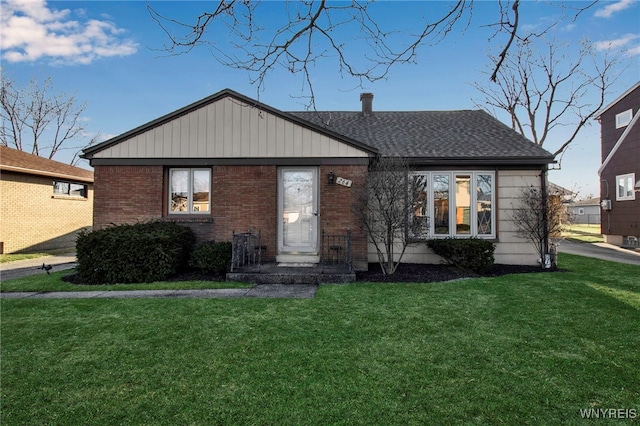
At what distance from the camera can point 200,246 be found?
8438mm

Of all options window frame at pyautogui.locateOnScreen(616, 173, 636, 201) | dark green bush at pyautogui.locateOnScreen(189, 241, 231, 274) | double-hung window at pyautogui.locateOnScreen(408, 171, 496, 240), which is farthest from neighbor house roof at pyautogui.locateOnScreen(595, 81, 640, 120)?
dark green bush at pyautogui.locateOnScreen(189, 241, 231, 274)

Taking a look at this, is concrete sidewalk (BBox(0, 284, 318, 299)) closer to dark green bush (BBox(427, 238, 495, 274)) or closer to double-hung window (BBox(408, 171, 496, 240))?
dark green bush (BBox(427, 238, 495, 274))

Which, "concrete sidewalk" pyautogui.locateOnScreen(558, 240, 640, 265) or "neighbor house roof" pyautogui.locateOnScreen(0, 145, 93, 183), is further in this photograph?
"neighbor house roof" pyautogui.locateOnScreen(0, 145, 93, 183)

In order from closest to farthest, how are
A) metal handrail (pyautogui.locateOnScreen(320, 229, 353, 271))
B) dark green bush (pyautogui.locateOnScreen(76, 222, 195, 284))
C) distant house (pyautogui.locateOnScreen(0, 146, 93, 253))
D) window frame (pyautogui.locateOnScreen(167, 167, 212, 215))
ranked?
dark green bush (pyautogui.locateOnScreen(76, 222, 195, 284)) < metal handrail (pyautogui.locateOnScreen(320, 229, 353, 271)) < window frame (pyautogui.locateOnScreen(167, 167, 212, 215)) < distant house (pyautogui.locateOnScreen(0, 146, 93, 253))

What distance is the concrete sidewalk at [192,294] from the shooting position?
6.19 metres

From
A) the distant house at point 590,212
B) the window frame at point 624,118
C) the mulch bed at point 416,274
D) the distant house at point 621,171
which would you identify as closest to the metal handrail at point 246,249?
the mulch bed at point 416,274

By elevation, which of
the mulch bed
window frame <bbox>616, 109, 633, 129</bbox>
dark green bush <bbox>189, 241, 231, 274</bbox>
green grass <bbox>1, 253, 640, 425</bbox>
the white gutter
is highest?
window frame <bbox>616, 109, 633, 129</bbox>

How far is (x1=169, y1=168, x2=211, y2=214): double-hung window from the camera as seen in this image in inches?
367

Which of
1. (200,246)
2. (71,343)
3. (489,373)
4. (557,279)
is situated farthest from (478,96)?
(71,343)

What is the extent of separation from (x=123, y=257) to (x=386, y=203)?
5995mm

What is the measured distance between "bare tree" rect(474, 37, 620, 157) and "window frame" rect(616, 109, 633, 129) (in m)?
1.84

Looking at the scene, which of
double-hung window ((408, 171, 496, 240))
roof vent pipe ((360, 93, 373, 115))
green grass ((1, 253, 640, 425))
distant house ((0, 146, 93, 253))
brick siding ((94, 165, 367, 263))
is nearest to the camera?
green grass ((1, 253, 640, 425))

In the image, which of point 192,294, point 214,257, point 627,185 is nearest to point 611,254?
point 627,185

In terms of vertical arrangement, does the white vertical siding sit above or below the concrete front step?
above
